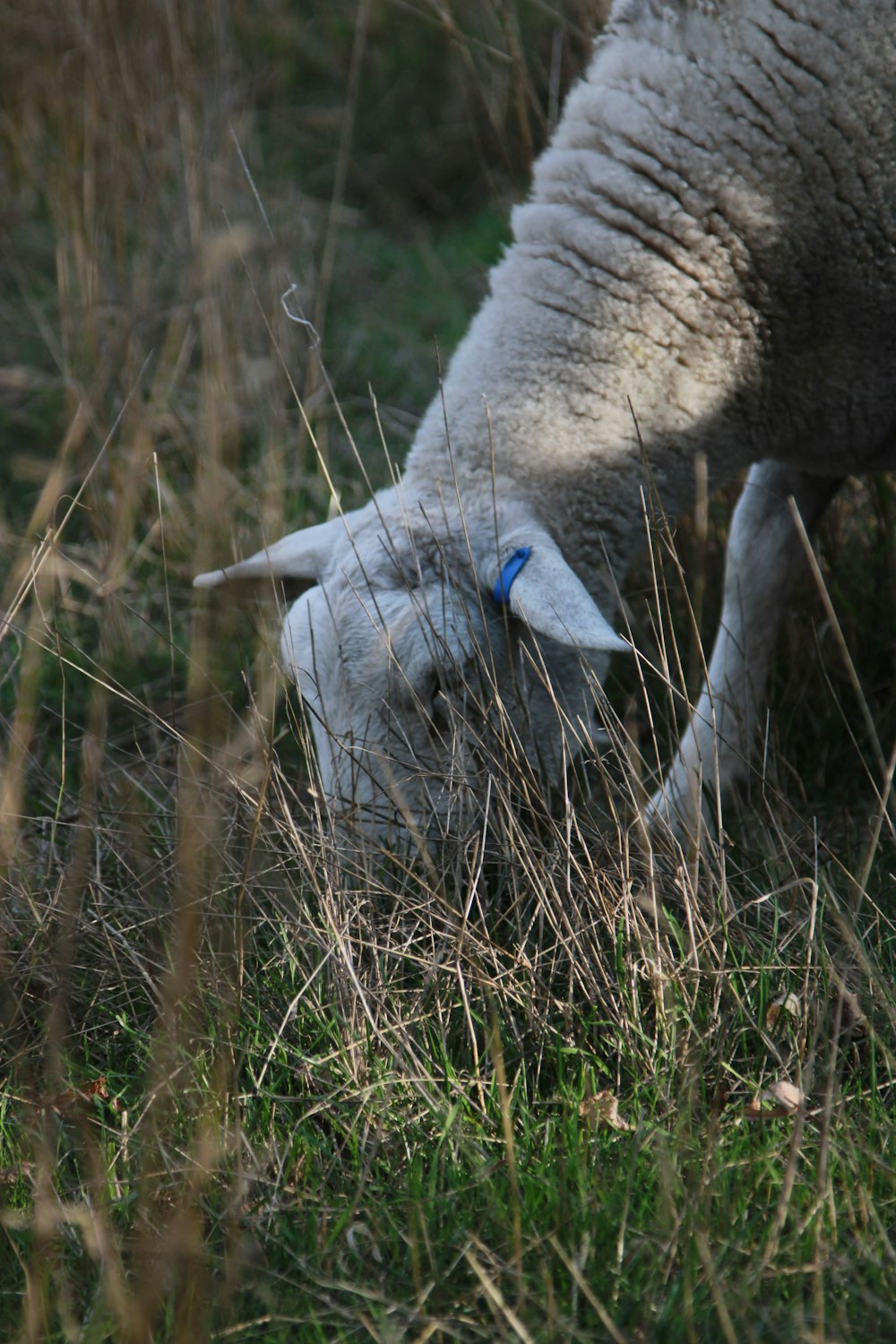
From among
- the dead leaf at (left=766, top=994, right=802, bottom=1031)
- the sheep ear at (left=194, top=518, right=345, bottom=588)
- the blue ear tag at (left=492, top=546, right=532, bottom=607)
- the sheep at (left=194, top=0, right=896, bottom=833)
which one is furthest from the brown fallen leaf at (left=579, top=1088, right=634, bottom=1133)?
the sheep ear at (left=194, top=518, right=345, bottom=588)

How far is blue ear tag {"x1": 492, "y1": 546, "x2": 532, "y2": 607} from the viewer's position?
244 centimetres

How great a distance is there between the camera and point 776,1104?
1923 mm

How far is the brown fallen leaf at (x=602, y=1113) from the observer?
189cm

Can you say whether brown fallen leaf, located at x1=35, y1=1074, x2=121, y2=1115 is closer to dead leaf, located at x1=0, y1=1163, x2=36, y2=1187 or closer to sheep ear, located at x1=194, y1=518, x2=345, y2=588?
dead leaf, located at x1=0, y1=1163, x2=36, y2=1187

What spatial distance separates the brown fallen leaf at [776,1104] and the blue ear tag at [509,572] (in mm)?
1045

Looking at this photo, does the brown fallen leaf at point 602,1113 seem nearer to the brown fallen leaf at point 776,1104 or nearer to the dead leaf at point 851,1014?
the brown fallen leaf at point 776,1104

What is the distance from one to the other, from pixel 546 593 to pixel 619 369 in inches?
25.6

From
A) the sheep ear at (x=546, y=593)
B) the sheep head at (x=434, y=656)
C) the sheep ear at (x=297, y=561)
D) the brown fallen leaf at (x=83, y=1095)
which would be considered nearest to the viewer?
the brown fallen leaf at (x=83, y=1095)

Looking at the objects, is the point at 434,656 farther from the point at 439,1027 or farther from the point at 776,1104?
the point at 776,1104

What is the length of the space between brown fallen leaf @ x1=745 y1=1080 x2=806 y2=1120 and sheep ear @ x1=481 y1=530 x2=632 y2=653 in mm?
743

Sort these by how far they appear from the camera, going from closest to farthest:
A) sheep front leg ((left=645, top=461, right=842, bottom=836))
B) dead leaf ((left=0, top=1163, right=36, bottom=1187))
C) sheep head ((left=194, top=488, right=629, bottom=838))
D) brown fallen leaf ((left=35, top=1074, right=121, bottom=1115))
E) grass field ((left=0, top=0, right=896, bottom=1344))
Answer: grass field ((left=0, top=0, right=896, bottom=1344)) → dead leaf ((left=0, top=1163, right=36, bottom=1187)) → brown fallen leaf ((left=35, top=1074, right=121, bottom=1115)) → sheep head ((left=194, top=488, right=629, bottom=838)) → sheep front leg ((left=645, top=461, right=842, bottom=836))

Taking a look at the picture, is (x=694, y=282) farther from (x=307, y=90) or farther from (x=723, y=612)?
(x=307, y=90)

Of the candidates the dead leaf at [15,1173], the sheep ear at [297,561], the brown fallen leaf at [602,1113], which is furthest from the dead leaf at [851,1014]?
the sheep ear at [297,561]

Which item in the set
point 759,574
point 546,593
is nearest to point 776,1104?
point 546,593
